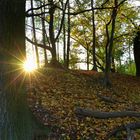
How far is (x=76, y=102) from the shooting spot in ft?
31.8

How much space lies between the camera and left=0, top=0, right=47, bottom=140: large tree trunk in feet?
14.7

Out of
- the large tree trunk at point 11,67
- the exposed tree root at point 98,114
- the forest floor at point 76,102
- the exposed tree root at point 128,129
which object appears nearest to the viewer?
the large tree trunk at point 11,67

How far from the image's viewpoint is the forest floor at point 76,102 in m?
7.70

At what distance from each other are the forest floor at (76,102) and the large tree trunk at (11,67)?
2806mm

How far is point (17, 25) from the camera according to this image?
4617mm

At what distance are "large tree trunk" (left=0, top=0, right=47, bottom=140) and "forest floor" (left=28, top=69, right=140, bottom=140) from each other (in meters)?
2.81

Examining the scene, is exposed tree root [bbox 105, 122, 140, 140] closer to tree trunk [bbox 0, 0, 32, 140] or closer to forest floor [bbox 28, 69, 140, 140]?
forest floor [bbox 28, 69, 140, 140]

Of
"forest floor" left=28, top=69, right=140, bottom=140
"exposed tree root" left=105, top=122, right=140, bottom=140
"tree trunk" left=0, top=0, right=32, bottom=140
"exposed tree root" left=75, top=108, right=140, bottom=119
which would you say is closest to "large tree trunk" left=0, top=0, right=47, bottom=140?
"tree trunk" left=0, top=0, right=32, bottom=140

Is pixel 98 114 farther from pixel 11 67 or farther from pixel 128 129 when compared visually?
pixel 11 67

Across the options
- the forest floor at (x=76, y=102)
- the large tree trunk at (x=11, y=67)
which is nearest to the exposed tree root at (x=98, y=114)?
the forest floor at (x=76, y=102)

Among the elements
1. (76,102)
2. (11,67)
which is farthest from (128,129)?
(76,102)

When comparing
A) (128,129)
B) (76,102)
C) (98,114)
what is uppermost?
(76,102)

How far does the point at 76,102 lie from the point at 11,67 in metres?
5.34

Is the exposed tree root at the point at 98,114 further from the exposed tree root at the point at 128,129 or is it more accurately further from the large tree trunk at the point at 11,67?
the large tree trunk at the point at 11,67
